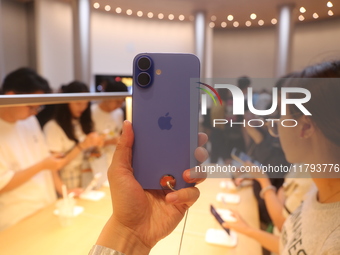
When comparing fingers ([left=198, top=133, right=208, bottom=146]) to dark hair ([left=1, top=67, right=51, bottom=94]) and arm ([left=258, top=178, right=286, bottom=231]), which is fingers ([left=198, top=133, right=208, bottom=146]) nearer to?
arm ([left=258, top=178, right=286, bottom=231])

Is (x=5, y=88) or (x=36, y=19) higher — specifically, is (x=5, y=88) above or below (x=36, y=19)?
below

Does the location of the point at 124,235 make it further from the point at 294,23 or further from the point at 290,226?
the point at 294,23

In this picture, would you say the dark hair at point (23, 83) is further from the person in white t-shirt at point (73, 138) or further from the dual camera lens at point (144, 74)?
the dual camera lens at point (144, 74)

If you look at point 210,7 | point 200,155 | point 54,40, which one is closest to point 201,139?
point 200,155

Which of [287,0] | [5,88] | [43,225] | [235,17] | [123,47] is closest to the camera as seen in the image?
[43,225]

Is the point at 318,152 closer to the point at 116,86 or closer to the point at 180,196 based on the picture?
the point at 180,196

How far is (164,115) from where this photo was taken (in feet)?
1.45

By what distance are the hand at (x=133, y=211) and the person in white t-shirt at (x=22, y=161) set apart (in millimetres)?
727

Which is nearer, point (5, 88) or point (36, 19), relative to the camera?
point (5, 88)

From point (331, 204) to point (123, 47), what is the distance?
4.91m

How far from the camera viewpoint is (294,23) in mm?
4250

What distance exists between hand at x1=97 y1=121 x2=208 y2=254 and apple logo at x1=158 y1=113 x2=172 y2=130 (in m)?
0.05

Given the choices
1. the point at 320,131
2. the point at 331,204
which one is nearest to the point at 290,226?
the point at 331,204

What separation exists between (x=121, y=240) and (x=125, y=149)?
0.55ft
